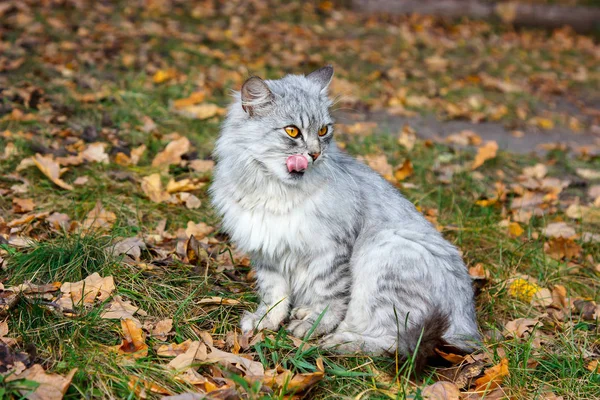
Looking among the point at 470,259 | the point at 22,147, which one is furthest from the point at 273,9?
the point at 470,259

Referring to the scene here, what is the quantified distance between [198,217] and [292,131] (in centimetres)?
152

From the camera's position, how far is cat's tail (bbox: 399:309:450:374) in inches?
121

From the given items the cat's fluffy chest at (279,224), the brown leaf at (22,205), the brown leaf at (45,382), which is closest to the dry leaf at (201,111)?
the brown leaf at (22,205)

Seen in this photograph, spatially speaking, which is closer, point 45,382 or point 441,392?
point 45,382

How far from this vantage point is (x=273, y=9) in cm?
1154

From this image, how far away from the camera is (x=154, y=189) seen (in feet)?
15.7

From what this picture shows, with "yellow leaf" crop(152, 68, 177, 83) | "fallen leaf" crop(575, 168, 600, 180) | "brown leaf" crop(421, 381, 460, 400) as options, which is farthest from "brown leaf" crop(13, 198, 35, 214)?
"fallen leaf" crop(575, 168, 600, 180)

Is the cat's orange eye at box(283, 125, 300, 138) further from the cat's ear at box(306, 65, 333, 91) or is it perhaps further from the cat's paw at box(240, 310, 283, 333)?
the cat's paw at box(240, 310, 283, 333)

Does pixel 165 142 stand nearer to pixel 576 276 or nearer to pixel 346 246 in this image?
pixel 346 246

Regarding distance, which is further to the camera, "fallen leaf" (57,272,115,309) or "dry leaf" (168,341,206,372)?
"fallen leaf" (57,272,115,309)

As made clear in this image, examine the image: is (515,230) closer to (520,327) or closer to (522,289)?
(522,289)

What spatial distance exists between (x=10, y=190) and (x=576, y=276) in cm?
413

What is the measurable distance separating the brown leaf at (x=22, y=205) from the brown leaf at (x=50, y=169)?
305 millimetres

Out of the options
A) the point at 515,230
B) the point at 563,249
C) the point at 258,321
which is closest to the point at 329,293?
the point at 258,321
